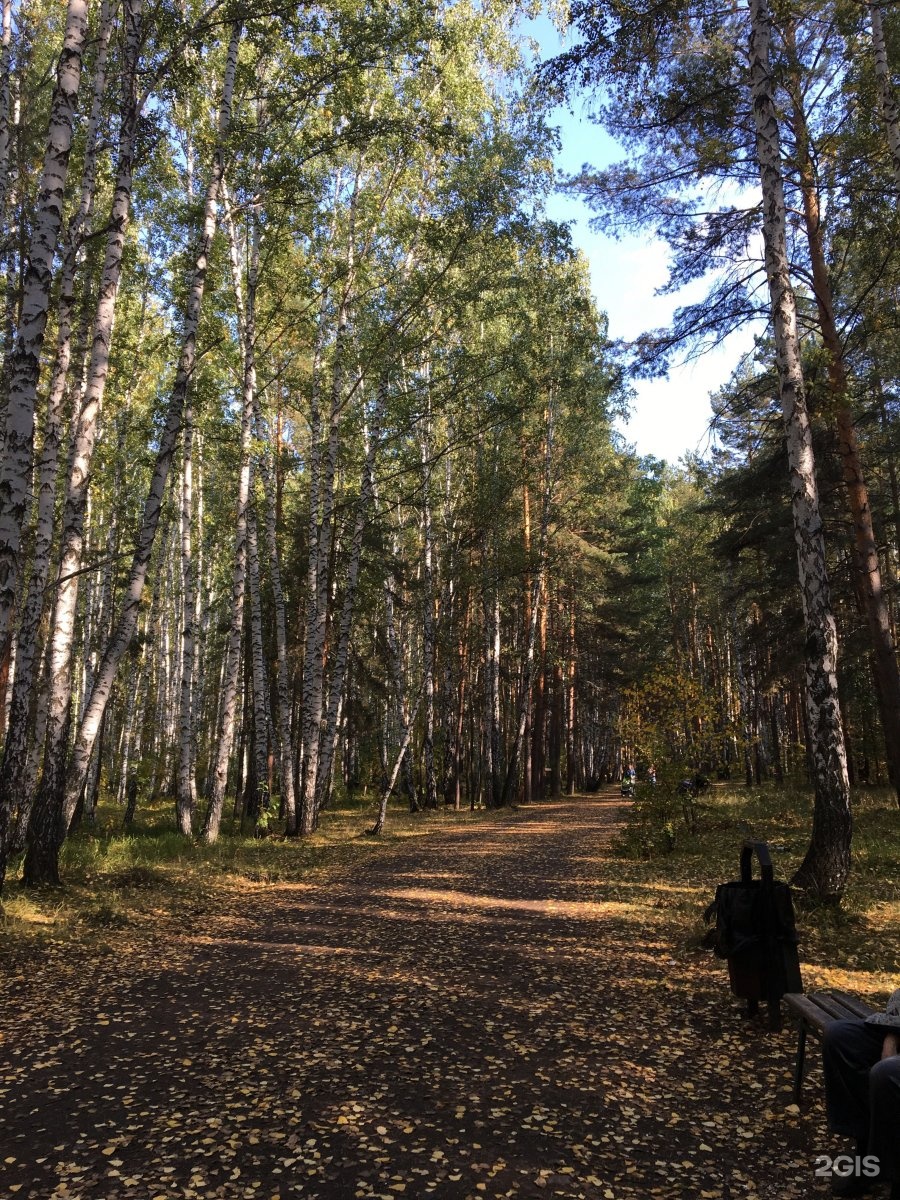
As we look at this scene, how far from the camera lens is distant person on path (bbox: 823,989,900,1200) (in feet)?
9.08

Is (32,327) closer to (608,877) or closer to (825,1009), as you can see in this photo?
(825,1009)

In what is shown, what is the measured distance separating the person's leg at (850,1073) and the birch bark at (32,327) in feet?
22.4

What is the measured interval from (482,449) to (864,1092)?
Result: 22.5 meters

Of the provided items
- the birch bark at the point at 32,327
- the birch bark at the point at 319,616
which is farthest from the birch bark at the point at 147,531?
the birch bark at the point at 319,616

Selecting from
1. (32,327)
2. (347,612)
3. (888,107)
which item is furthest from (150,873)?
(888,107)

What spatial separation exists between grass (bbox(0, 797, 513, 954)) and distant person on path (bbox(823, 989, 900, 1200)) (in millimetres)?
6815

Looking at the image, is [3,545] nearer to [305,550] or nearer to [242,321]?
[242,321]

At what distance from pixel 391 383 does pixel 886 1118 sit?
19.2 meters

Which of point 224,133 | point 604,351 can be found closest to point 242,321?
point 224,133

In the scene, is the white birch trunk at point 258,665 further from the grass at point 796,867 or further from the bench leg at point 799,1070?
the bench leg at point 799,1070

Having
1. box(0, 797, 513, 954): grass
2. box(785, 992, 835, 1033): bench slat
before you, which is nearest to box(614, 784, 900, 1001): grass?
box(785, 992, 835, 1033): bench slat

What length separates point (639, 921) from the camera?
7.94m

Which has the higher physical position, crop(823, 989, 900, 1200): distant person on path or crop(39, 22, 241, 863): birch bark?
crop(39, 22, 241, 863): birch bark

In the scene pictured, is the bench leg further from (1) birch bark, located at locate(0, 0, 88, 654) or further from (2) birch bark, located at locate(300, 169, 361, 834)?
(2) birch bark, located at locate(300, 169, 361, 834)
